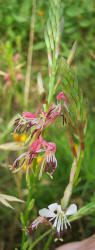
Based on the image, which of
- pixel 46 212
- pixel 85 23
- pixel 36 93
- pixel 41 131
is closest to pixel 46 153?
pixel 41 131

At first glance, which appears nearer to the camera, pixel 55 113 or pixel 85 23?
pixel 55 113

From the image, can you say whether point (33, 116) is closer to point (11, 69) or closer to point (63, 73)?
point (63, 73)

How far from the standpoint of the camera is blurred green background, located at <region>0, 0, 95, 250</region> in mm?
1515

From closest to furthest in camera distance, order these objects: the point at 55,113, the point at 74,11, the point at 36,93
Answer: the point at 55,113 → the point at 36,93 → the point at 74,11

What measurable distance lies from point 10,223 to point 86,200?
1.23 ft

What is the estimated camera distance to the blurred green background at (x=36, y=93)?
1.51 m

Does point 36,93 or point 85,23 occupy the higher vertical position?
point 85,23

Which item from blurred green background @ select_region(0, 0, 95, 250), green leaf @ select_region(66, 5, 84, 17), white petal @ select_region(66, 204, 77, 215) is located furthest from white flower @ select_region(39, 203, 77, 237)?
green leaf @ select_region(66, 5, 84, 17)

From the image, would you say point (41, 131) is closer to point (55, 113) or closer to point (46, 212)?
point (55, 113)

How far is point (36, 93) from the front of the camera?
8.32ft

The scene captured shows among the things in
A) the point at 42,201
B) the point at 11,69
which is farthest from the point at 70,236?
the point at 11,69

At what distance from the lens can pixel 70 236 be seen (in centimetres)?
A: 152

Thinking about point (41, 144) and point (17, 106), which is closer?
point (41, 144)

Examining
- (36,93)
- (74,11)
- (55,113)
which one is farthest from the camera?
(74,11)
